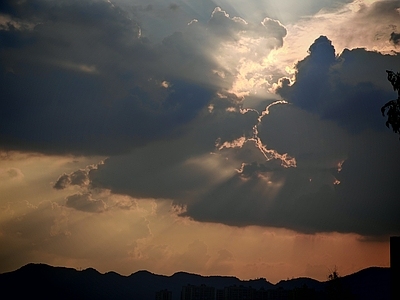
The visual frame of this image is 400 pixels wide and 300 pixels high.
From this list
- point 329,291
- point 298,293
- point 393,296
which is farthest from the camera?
point 298,293

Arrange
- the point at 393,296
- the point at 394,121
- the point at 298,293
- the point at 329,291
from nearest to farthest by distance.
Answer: the point at 394,121, the point at 393,296, the point at 329,291, the point at 298,293

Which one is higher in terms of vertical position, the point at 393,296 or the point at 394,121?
the point at 394,121

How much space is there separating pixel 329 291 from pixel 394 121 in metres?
87.7

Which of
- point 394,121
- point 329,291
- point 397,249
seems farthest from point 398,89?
point 329,291

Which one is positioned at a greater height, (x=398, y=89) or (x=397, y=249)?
(x=398, y=89)

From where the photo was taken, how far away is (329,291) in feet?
422

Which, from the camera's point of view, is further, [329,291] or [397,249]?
[329,291]

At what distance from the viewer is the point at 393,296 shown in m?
60.5

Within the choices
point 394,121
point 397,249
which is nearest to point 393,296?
point 397,249

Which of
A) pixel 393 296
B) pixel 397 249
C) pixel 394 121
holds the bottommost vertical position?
pixel 393 296

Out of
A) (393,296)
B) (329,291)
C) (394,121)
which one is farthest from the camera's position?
(329,291)

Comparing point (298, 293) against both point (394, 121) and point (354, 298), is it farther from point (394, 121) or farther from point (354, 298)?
point (394, 121)

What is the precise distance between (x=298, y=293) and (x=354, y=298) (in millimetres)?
12547

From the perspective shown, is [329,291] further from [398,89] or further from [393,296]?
[398,89]
